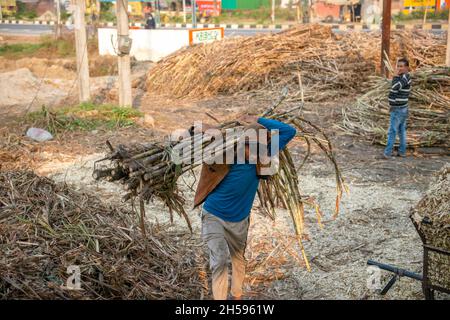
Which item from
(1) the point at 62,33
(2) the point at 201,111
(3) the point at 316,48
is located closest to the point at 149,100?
(2) the point at 201,111

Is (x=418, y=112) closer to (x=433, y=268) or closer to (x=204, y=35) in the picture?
(x=433, y=268)

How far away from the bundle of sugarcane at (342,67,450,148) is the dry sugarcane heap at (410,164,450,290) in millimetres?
4837

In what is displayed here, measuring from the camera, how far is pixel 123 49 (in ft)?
34.9

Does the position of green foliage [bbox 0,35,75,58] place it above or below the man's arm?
above

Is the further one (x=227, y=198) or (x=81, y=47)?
(x=81, y=47)

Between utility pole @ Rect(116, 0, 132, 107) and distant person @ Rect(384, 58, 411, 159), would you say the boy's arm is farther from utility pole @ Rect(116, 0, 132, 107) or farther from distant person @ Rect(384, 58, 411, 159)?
utility pole @ Rect(116, 0, 132, 107)

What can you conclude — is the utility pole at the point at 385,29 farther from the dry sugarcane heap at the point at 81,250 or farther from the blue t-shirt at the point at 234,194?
the blue t-shirt at the point at 234,194

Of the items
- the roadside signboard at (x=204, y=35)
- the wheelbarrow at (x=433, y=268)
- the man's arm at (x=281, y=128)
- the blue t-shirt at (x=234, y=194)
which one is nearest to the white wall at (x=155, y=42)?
the roadside signboard at (x=204, y=35)

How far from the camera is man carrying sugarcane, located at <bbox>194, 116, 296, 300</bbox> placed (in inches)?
164

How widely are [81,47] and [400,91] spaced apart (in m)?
5.85

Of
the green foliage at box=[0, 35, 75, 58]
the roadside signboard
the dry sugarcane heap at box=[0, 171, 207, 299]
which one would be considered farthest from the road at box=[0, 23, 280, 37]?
the dry sugarcane heap at box=[0, 171, 207, 299]

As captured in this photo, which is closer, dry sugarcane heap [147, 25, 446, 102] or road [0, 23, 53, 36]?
dry sugarcane heap [147, 25, 446, 102]

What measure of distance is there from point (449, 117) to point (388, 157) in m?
1.39

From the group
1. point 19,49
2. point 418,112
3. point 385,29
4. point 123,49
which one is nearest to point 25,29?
point 19,49
